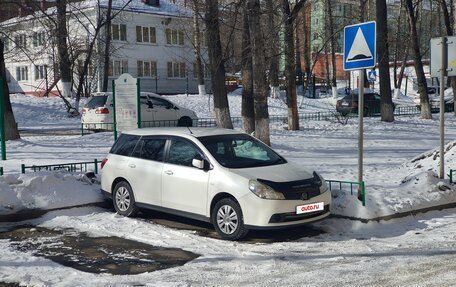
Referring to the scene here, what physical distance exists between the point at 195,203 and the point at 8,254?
2618mm

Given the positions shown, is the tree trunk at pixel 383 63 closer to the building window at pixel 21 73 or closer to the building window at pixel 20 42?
the building window at pixel 20 42

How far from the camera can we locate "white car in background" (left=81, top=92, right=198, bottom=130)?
71.4 feet

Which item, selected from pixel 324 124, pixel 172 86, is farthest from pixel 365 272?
pixel 172 86

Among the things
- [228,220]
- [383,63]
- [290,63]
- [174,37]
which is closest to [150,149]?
[228,220]

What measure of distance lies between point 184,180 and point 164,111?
51.2 ft

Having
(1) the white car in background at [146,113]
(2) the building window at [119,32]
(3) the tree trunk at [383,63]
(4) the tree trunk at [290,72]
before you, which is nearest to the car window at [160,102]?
(1) the white car in background at [146,113]

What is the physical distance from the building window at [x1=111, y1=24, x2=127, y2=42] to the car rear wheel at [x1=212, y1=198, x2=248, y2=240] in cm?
3878

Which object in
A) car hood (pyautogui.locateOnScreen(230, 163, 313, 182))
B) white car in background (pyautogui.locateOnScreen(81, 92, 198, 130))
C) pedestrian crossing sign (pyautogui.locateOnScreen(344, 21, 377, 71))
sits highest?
pedestrian crossing sign (pyautogui.locateOnScreen(344, 21, 377, 71))

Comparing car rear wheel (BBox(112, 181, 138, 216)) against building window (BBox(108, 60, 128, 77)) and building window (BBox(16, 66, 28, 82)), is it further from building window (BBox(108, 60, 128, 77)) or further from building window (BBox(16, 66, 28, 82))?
building window (BBox(16, 66, 28, 82))

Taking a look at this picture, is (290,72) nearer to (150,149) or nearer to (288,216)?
(150,149)

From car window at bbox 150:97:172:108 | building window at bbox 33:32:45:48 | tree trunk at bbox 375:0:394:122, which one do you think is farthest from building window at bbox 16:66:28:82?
tree trunk at bbox 375:0:394:122

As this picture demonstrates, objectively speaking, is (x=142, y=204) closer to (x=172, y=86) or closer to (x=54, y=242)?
(x=54, y=242)

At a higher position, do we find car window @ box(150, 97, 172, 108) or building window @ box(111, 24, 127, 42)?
building window @ box(111, 24, 127, 42)

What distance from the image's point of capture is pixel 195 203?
336 inches
